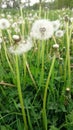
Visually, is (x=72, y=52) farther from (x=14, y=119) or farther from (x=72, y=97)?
(x=14, y=119)

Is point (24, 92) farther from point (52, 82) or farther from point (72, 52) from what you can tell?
point (72, 52)

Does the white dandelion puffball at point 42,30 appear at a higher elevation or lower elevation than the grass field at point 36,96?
higher

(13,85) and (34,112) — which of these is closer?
(34,112)

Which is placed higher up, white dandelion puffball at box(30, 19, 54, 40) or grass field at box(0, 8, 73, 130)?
white dandelion puffball at box(30, 19, 54, 40)

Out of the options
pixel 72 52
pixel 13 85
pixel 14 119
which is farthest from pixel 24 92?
pixel 72 52

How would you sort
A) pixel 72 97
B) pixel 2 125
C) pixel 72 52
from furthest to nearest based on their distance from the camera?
pixel 72 52 → pixel 72 97 → pixel 2 125

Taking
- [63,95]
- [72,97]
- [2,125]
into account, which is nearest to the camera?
[2,125]

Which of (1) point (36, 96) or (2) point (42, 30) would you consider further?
(1) point (36, 96)

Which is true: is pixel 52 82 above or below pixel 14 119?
above

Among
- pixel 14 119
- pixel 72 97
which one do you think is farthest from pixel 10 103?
pixel 72 97

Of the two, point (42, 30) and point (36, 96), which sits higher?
point (42, 30)
